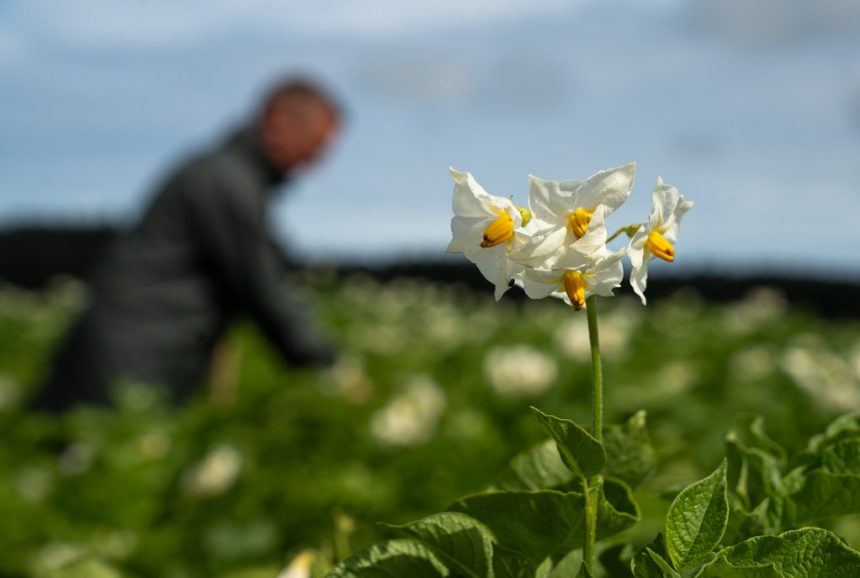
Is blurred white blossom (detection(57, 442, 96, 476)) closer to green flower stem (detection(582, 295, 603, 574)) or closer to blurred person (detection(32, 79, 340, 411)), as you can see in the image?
blurred person (detection(32, 79, 340, 411))

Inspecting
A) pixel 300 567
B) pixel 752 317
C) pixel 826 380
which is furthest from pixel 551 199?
pixel 752 317

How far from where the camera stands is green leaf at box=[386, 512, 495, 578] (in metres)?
0.77

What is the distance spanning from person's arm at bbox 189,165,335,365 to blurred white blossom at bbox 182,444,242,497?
2.02 m

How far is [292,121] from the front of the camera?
601 cm

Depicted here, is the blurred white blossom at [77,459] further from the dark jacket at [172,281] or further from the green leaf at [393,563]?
the green leaf at [393,563]

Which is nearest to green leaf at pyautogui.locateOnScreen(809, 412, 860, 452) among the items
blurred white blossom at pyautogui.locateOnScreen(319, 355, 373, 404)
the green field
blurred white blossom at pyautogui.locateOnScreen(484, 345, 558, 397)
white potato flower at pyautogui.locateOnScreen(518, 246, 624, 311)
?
the green field

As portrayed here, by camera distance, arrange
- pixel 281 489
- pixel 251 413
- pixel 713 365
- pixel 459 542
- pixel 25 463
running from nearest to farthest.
Answer: pixel 459 542
pixel 281 489
pixel 25 463
pixel 251 413
pixel 713 365

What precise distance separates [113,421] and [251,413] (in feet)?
3.65

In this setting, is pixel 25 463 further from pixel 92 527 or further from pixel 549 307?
pixel 549 307

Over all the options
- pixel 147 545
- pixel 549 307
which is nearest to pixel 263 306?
pixel 147 545

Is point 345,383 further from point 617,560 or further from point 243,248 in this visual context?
point 617,560

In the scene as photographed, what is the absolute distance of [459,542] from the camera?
0.78 meters

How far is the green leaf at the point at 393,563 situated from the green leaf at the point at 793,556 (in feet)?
Result: 0.67

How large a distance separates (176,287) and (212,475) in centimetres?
226
